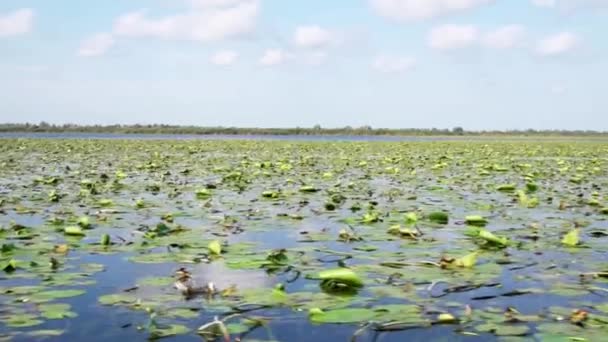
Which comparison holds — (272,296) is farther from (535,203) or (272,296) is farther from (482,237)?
(535,203)

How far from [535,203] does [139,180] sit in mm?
7633

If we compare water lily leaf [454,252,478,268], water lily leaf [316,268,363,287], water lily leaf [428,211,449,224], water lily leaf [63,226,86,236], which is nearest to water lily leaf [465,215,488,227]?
water lily leaf [428,211,449,224]

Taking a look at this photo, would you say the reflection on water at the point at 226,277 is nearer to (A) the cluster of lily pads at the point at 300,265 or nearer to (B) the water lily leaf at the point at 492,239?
(A) the cluster of lily pads at the point at 300,265

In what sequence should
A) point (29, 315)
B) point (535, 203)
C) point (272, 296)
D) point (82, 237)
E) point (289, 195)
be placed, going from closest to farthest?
point (29, 315) < point (272, 296) < point (82, 237) < point (535, 203) < point (289, 195)

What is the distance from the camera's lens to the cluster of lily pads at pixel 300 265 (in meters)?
3.44

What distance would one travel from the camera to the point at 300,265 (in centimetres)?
494

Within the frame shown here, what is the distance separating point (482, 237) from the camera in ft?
18.5

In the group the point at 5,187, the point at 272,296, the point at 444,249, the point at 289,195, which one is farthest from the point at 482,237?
the point at 5,187

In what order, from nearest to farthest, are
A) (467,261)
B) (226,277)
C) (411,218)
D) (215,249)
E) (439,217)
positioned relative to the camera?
1. (226,277)
2. (467,261)
3. (215,249)
4. (411,218)
5. (439,217)

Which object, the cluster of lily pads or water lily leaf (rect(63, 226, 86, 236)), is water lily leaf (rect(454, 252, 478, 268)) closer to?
the cluster of lily pads

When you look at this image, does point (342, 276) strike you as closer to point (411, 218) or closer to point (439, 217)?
point (411, 218)

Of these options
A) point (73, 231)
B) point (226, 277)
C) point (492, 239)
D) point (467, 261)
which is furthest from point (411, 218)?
point (73, 231)

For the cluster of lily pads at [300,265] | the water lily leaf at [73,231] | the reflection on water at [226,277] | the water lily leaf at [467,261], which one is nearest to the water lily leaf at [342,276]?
the cluster of lily pads at [300,265]

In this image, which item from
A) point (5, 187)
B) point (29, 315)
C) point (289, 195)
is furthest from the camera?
point (5, 187)
